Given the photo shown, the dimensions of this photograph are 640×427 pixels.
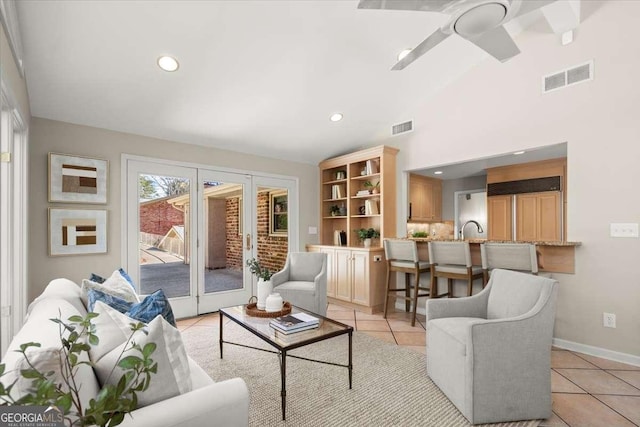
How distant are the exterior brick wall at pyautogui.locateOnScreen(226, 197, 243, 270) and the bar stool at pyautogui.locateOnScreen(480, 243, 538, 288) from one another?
316 cm

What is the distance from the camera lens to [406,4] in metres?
1.79

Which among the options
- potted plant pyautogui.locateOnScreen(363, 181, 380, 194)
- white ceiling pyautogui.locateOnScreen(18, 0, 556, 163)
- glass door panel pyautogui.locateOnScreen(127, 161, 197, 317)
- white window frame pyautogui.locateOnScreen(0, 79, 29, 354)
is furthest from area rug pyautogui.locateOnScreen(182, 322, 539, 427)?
white ceiling pyautogui.locateOnScreen(18, 0, 556, 163)

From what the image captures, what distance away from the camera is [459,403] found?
206 centimetres

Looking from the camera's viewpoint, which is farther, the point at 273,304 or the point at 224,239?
the point at 224,239

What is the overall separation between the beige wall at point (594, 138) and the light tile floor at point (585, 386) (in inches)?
11.6

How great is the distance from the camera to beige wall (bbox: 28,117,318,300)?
3.15m

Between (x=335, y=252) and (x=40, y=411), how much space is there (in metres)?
4.23

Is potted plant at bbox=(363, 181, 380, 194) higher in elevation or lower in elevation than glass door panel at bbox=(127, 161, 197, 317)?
higher

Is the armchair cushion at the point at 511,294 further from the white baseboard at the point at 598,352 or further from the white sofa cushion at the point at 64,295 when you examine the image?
the white sofa cushion at the point at 64,295

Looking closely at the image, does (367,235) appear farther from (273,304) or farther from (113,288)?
(113,288)

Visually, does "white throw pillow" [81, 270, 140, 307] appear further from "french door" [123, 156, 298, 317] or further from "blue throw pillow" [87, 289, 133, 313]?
"french door" [123, 156, 298, 317]

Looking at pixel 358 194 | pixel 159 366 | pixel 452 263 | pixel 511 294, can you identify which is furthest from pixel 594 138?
pixel 159 366

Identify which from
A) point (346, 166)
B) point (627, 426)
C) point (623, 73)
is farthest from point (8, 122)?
point (623, 73)

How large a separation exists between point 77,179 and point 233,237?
1.93 m
